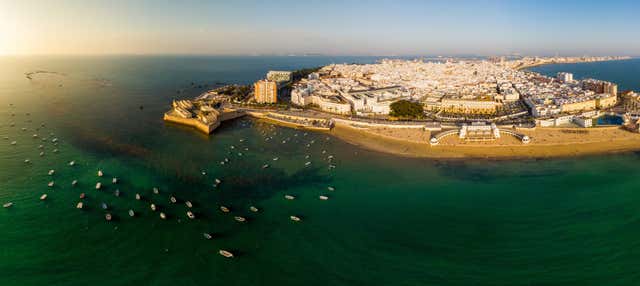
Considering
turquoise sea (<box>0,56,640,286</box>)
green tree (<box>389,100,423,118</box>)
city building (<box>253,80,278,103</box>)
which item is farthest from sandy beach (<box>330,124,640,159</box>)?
city building (<box>253,80,278,103</box>)

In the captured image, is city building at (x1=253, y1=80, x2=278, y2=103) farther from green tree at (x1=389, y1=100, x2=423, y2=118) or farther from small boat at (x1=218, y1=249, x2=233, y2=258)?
small boat at (x1=218, y1=249, x2=233, y2=258)

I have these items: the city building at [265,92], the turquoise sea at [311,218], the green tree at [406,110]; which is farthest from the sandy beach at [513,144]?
the city building at [265,92]

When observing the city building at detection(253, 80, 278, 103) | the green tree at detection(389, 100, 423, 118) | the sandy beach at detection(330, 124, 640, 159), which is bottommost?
the sandy beach at detection(330, 124, 640, 159)

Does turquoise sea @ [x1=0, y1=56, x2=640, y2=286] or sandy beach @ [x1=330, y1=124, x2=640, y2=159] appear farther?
sandy beach @ [x1=330, y1=124, x2=640, y2=159]

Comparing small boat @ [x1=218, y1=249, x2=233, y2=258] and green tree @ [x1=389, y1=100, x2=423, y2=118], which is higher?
green tree @ [x1=389, y1=100, x2=423, y2=118]

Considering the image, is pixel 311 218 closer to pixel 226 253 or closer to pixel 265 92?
pixel 226 253

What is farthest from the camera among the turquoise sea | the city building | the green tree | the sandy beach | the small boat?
the city building

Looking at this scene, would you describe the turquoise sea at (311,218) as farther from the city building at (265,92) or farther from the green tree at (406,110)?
the city building at (265,92)
